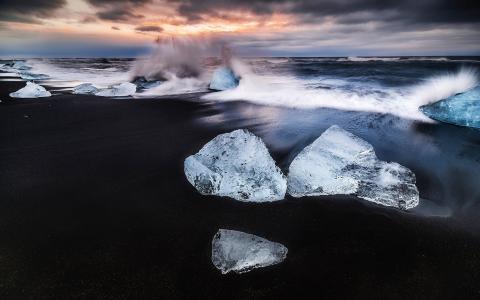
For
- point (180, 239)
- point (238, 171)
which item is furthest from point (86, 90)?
point (180, 239)

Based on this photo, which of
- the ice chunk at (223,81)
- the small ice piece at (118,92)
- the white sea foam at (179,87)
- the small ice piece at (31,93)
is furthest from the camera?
the ice chunk at (223,81)

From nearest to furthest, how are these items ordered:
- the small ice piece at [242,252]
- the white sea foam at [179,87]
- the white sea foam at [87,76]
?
the small ice piece at [242,252] < the white sea foam at [179,87] < the white sea foam at [87,76]

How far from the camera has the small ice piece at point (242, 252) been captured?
7.03 feet

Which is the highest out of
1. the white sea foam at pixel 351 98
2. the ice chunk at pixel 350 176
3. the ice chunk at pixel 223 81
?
the ice chunk at pixel 223 81

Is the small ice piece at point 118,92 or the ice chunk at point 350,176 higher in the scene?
the small ice piece at point 118,92

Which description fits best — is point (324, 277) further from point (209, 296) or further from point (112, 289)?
point (112, 289)

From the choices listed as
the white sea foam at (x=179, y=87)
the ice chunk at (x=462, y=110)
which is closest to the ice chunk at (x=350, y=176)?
the ice chunk at (x=462, y=110)

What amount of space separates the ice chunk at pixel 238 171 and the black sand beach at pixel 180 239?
0.45 feet

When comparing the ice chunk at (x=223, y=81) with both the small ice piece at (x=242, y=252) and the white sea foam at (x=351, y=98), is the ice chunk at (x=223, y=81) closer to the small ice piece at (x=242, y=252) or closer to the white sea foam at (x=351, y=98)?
the white sea foam at (x=351, y=98)

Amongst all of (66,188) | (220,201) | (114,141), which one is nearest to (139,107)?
(114,141)

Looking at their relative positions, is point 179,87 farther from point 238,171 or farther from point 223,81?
point 238,171

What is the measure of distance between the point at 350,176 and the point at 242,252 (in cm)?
176

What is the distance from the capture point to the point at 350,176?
3.31 metres

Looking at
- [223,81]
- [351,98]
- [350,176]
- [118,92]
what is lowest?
[350,176]
